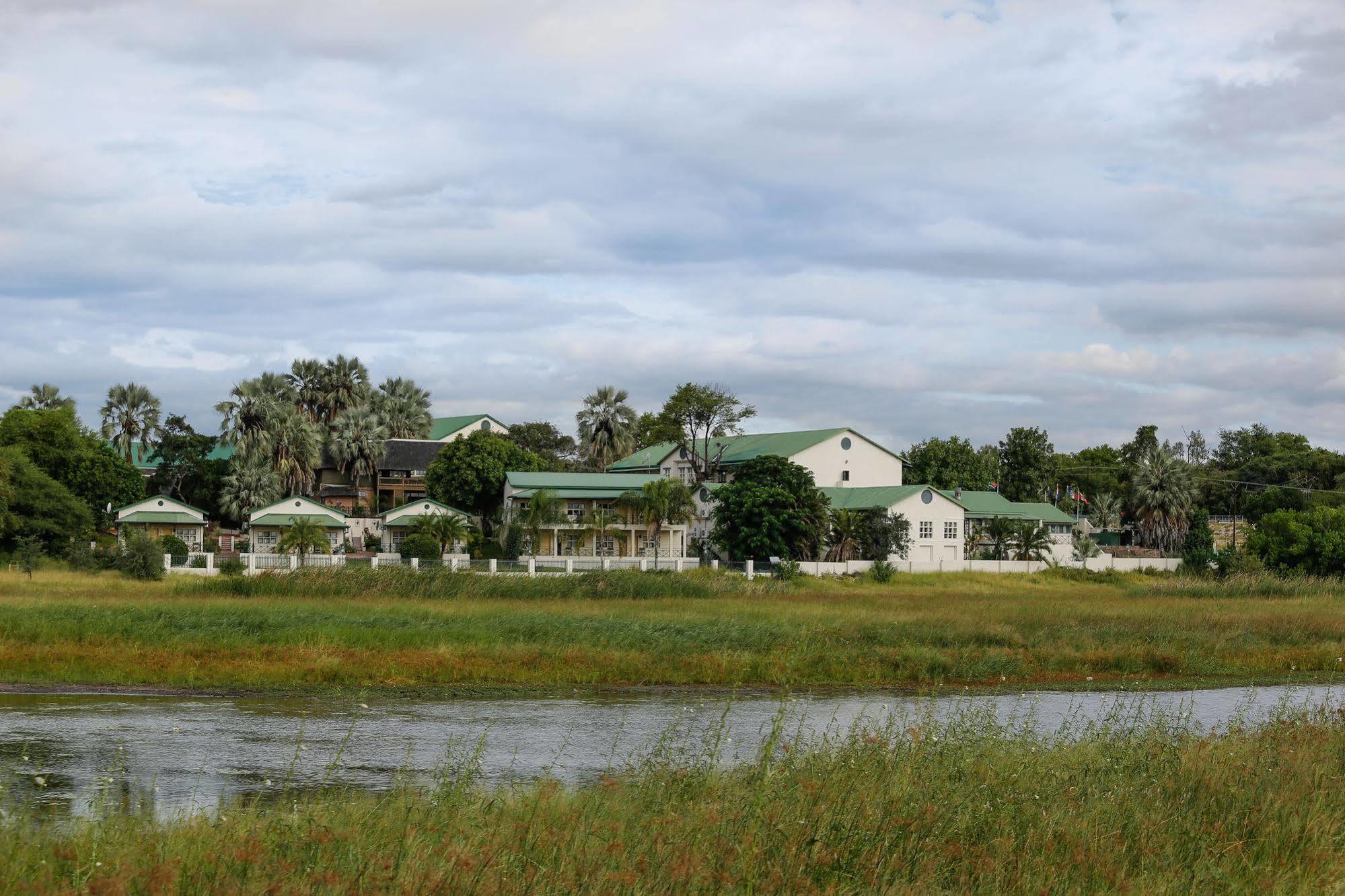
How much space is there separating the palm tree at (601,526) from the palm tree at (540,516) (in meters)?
2.11

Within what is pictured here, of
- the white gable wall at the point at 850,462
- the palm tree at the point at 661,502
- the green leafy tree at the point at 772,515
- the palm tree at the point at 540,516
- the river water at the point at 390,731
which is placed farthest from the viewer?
the white gable wall at the point at 850,462

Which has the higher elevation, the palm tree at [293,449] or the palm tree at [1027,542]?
the palm tree at [293,449]

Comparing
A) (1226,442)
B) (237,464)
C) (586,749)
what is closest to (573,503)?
(237,464)

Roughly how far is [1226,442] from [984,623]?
138508 mm

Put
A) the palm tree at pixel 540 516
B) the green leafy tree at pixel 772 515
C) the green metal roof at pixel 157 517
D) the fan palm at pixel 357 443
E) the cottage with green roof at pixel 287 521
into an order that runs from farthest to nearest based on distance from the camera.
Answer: the fan palm at pixel 357 443
the cottage with green roof at pixel 287 521
the green metal roof at pixel 157 517
the palm tree at pixel 540 516
the green leafy tree at pixel 772 515

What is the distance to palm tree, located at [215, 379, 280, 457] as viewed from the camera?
3519 inches

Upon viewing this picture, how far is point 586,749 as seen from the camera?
2052 centimetres

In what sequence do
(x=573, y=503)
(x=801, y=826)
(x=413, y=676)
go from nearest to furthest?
(x=801, y=826) < (x=413, y=676) < (x=573, y=503)

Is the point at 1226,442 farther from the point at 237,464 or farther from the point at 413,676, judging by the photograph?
the point at 413,676

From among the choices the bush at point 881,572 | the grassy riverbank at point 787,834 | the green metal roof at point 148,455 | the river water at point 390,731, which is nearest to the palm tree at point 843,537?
the bush at point 881,572

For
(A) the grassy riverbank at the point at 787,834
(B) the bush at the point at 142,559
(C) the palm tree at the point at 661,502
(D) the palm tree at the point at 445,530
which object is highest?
(C) the palm tree at the point at 661,502

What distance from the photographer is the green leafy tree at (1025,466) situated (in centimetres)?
12027

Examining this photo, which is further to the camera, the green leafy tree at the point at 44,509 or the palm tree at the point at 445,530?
the palm tree at the point at 445,530

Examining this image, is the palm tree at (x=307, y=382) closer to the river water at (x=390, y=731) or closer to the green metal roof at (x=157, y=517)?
the green metal roof at (x=157, y=517)
